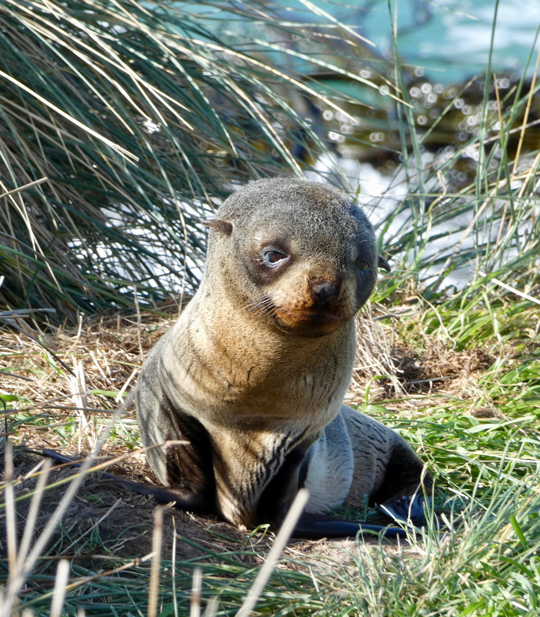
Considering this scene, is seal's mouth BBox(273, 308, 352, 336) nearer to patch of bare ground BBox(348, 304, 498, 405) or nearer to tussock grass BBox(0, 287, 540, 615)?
tussock grass BBox(0, 287, 540, 615)

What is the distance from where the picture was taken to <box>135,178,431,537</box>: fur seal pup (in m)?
2.48

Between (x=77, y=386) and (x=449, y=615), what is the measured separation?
183 cm

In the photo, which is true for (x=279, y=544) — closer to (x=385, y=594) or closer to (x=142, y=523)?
(x=385, y=594)

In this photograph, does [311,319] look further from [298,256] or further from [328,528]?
[328,528]

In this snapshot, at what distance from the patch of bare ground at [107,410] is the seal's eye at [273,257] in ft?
2.17

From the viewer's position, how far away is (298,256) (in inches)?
96.8

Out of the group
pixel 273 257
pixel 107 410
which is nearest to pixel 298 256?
pixel 273 257

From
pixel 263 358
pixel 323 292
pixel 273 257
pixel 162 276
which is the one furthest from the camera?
pixel 162 276

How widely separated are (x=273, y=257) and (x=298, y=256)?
3.4 inches

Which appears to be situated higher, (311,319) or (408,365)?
(311,319)

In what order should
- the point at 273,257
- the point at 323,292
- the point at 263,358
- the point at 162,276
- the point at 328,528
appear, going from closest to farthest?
the point at 323,292 → the point at 273,257 → the point at 263,358 → the point at 328,528 → the point at 162,276

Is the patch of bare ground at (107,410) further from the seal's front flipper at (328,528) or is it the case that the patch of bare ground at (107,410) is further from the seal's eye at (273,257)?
the seal's eye at (273,257)

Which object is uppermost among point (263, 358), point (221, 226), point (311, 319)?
point (221, 226)

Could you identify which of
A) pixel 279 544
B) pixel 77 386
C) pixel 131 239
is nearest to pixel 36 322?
pixel 131 239
